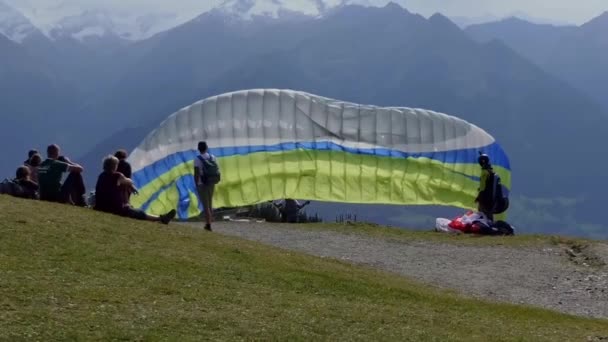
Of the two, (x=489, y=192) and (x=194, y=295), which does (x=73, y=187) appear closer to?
(x=194, y=295)

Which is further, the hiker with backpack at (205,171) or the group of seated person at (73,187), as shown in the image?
the hiker with backpack at (205,171)

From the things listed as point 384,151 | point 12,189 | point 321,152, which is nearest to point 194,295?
point 12,189

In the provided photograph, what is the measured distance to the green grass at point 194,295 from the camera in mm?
12047

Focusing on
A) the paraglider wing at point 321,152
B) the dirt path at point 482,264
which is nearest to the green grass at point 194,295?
the dirt path at point 482,264

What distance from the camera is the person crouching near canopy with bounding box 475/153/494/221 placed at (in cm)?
2717

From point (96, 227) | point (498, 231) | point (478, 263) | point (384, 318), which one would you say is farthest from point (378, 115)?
point (384, 318)

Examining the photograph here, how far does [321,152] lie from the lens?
3192 cm

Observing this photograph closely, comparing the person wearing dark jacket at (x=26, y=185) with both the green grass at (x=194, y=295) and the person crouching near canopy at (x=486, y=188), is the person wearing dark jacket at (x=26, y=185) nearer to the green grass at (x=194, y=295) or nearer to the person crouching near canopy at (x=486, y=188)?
the green grass at (x=194, y=295)

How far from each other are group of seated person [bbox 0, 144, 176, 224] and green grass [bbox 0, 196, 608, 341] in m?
1.06

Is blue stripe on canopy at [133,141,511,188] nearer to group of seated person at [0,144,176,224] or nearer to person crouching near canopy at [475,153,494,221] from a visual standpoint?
person crouching near canopy at [475,153,494,221]

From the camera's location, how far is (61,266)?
47.6ft

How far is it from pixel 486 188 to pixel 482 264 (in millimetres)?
4879

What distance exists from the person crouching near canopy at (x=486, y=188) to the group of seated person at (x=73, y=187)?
10.2 metres

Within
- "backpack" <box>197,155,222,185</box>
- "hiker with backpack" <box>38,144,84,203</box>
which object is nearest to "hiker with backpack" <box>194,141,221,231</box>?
"backpack" <box>197,155,222,185</box>
